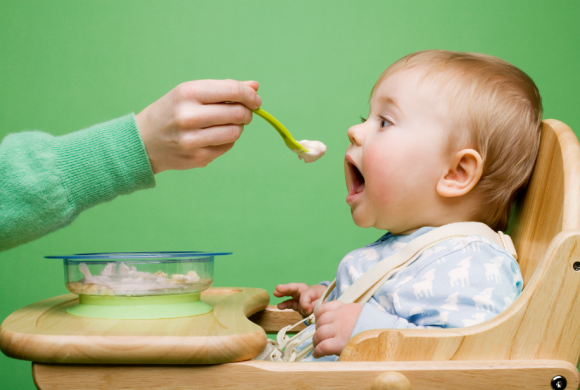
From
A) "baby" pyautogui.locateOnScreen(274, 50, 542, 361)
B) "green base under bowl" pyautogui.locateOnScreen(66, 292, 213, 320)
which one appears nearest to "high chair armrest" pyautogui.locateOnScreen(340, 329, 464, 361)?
"baby" pyautogui.locateOnScreen(274, 50, 542, 361)

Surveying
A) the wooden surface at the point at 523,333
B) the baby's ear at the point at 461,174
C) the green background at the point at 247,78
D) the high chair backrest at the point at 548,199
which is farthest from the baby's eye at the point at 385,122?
the green background at the point at 247,78

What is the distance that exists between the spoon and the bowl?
0.72 feet

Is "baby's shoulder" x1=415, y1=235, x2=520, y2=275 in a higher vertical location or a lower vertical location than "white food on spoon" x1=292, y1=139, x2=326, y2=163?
lower

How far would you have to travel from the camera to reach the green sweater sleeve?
703mm

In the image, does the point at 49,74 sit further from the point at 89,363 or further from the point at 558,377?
the point at 558,377

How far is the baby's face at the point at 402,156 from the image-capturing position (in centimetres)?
75

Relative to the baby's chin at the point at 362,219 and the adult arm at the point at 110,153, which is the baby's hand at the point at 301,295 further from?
the adult arm at the point at 110,153

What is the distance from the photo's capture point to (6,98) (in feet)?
4.99

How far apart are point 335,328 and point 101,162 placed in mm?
387

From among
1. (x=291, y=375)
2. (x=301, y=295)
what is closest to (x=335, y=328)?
(x=291, y=375)

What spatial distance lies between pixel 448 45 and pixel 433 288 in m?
1.11

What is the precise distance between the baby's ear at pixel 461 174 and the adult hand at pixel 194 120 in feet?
0.95

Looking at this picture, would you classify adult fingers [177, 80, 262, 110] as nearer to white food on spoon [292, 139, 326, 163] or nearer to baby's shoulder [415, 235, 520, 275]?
white food on spoon [292, 139, 326, 163]

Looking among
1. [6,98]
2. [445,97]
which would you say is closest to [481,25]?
[445,97]
